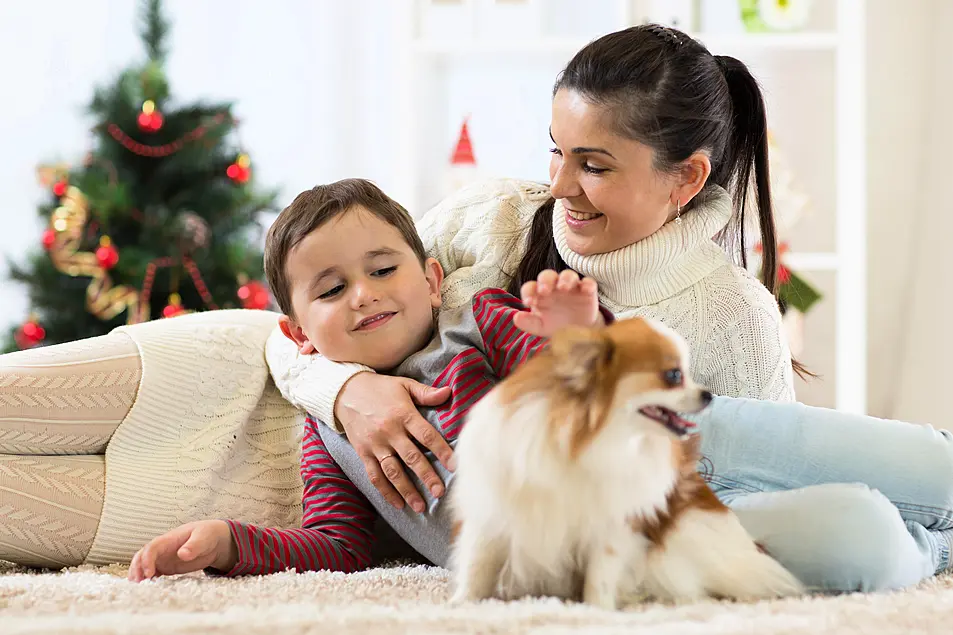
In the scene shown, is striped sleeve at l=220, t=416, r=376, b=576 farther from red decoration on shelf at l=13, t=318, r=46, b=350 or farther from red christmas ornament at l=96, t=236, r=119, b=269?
red decoration on shelf at l=13, t=318, r=46, b=350

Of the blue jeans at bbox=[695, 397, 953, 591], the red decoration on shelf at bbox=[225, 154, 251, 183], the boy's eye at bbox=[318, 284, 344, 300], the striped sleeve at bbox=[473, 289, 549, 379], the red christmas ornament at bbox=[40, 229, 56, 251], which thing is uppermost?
the red decoration on shelf at bbox=[225, 154, 251, 183]

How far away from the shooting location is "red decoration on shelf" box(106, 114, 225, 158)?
291 centimetres

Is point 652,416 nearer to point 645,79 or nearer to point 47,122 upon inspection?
point 645,79

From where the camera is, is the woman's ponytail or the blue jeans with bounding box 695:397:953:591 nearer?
the blue jeans with bounding box 695:397:953:591

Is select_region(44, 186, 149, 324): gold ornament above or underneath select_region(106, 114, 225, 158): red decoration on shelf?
underneath

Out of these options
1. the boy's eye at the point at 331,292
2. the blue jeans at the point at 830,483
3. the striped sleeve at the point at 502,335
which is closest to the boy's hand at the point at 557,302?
the striped sleeve at the point at 502,335

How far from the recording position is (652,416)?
0.91m

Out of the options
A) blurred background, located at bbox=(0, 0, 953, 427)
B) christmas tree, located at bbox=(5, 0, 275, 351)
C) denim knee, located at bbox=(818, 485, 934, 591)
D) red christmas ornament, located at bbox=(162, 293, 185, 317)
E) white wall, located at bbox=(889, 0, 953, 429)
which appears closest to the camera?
denim knee, located at bbox=(818, 485, 934, 591)

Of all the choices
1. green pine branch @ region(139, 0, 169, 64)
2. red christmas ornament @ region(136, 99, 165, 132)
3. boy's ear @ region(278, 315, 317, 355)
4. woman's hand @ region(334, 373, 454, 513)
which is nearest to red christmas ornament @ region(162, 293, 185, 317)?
red christmas ornament @ region(136, 99, 165, 132)

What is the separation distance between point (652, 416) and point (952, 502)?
24.4 inches

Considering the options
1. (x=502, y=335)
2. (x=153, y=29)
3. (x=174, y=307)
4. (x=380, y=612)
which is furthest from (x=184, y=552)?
(x=153, y=29)

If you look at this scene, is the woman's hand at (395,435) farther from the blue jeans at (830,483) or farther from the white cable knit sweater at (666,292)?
the blue jeans at (830,483)

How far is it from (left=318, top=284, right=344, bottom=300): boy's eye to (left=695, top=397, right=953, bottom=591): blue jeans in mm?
530

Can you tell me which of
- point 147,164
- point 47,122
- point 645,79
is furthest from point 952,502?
point 47,122
